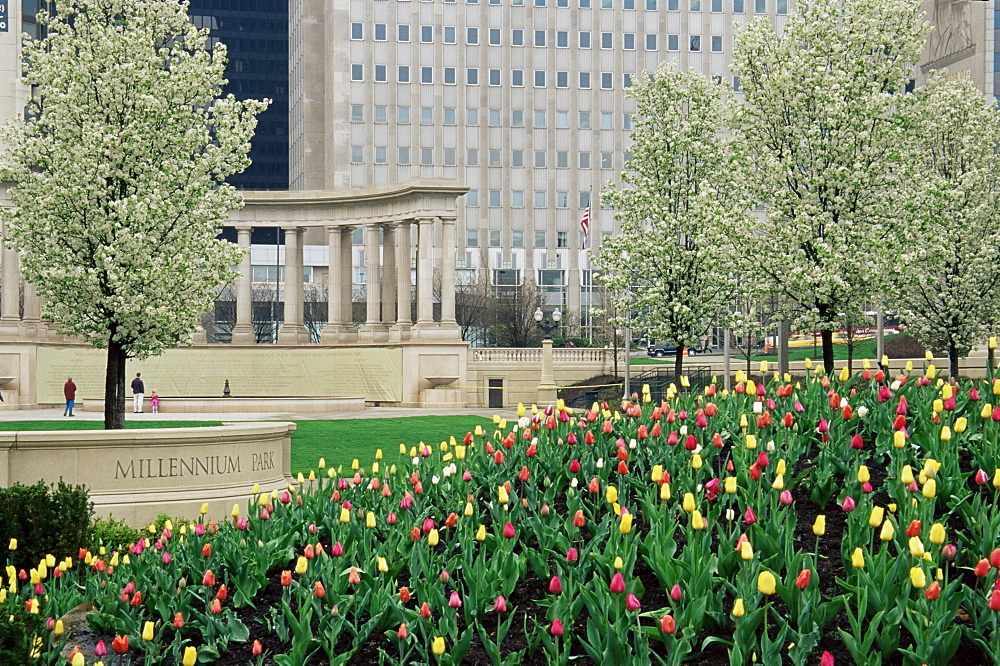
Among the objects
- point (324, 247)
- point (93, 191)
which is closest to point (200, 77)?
point (93, 191)

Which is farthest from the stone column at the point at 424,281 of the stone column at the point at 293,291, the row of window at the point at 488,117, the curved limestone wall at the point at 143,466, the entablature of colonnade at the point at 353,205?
the row of window at the point at 488,117

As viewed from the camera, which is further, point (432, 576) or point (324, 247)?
point (324, 247)

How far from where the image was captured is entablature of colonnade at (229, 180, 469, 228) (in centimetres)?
5200

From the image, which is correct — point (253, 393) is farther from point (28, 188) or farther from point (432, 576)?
point (432, 576)

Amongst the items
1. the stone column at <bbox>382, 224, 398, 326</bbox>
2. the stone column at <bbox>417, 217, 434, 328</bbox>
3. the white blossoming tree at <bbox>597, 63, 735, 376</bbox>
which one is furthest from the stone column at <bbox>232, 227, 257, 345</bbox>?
the white blossoming tree at <bbox>597, 63, 735, 376</bbox>

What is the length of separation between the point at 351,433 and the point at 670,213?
1183 cm

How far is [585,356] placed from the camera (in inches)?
2368

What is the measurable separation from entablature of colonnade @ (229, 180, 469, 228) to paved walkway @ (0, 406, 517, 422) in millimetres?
9244

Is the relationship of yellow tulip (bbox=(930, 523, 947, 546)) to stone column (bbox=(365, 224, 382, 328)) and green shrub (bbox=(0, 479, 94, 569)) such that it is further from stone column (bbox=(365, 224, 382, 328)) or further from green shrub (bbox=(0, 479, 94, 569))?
stone column (bbox=(365, 224, 382, 328))

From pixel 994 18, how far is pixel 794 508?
9094 centimetres

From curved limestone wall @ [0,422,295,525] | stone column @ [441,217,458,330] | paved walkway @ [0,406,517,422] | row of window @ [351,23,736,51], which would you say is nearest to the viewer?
curved limestone wall @ [0,422,295,525]

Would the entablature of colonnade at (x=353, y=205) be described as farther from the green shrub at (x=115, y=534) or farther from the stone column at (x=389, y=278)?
the green shrub at (x=115, y=534)

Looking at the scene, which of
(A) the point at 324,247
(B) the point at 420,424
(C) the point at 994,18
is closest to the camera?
(B) the point at 420,424

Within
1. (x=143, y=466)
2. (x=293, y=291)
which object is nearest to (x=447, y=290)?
(x=293, y=291)
